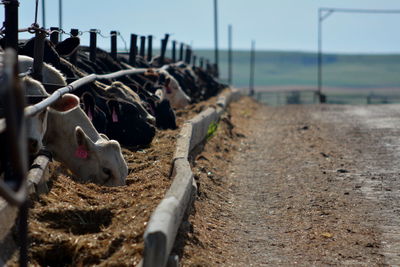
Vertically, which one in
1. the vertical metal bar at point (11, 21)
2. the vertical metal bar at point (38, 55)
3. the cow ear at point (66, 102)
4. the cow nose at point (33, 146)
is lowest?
the cow nose at point (33, 146)

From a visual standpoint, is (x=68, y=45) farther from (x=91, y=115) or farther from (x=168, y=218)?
(x=168, y=218)

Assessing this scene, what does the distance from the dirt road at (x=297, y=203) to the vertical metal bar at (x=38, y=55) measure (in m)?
2.18

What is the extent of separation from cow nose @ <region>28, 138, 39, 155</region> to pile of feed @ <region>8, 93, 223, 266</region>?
1.22 ft

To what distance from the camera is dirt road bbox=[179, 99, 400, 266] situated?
24.4ft

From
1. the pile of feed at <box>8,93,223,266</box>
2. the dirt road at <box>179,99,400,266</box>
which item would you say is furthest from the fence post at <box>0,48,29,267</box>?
the dirt road at <box>179,99,400,266</box>

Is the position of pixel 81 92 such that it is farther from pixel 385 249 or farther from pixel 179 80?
pixel 179 80

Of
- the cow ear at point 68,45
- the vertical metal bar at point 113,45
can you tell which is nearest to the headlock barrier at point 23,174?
the cow ear at point 68,45

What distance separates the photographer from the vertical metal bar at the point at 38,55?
30.6 feet

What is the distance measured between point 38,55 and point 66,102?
135cm

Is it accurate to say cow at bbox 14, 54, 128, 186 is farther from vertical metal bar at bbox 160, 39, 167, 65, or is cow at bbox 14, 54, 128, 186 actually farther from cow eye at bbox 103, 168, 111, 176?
vertical metal bar at bbox 160, 39, 167, 65

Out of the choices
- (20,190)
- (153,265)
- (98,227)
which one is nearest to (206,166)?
(98,227)

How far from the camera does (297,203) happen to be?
1005 centimetres

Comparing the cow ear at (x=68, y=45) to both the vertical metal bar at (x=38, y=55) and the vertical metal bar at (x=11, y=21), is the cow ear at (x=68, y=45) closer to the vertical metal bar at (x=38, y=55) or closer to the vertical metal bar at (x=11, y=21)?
the vertical metal bar at (x=38, y=55)

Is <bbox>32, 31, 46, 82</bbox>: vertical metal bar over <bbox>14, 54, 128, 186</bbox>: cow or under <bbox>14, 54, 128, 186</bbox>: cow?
over
